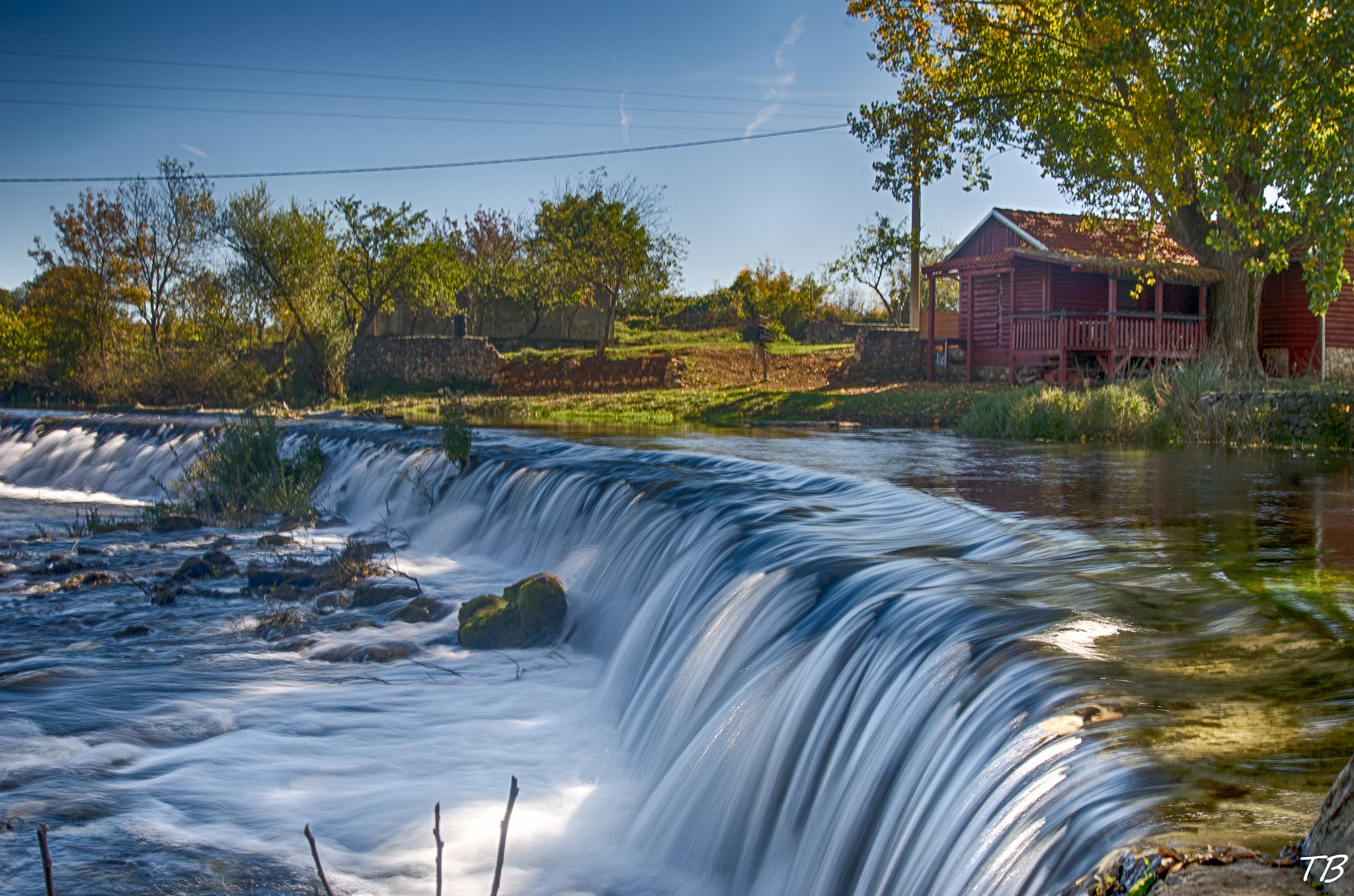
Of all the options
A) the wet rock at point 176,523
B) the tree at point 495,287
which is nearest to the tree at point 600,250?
the tree at point 495,287

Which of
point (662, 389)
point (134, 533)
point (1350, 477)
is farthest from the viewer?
point (662, 389)

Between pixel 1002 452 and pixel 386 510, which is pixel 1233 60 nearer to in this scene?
pixel 1002 452

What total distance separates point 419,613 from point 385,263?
98.6 ft

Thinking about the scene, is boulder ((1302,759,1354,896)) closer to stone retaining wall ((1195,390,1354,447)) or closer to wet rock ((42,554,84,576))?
wet rock ((42,554,84,576))

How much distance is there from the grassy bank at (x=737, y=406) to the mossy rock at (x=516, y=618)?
15.3m

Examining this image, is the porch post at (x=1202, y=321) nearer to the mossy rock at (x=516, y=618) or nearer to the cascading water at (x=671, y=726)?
the cascading water at (x=671, y=726)

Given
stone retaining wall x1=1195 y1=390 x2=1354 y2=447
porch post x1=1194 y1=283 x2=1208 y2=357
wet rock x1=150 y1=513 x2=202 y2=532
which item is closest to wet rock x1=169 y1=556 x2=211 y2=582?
wet rock x1=150 y1=513 x2=202 y2=532

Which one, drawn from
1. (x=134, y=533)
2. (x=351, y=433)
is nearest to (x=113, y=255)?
(x=351, y=433)

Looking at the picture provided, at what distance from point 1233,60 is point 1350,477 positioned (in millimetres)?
10026

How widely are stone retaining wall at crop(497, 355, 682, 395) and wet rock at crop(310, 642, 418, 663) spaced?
2558 centimetres

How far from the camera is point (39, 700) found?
21.9 feet

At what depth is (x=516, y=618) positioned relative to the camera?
8141 millimetres

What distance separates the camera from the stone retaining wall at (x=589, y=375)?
3397 centimetres

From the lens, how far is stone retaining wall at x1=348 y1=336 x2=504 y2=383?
36.1m
